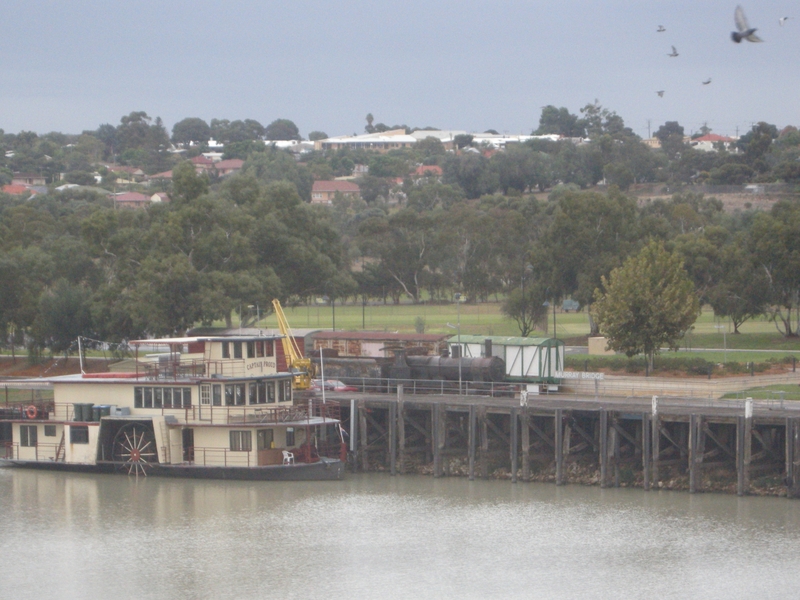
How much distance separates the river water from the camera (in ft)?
115

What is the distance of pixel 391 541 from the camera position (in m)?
39.2

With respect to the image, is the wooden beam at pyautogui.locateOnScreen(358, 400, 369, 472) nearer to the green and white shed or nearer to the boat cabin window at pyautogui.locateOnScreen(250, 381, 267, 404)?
the boat cabin window at pyautogui.locateOnScreen(250, 381, 267, 404)

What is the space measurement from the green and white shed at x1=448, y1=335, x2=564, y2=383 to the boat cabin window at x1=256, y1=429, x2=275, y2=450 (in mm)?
12154

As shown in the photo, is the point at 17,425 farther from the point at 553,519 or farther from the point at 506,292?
the point at 506,292

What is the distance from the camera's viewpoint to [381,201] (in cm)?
19225

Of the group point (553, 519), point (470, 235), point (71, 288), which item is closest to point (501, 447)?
point (553, 519)

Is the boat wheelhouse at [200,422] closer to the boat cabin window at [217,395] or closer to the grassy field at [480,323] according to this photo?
the boat cabin window at [217,395]

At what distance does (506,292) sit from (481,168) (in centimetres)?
7632

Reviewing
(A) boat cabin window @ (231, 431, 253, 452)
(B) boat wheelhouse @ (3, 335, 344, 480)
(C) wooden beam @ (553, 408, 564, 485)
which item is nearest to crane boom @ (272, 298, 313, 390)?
(B) boat wheelhouse @ (3, 335, 344, 480)

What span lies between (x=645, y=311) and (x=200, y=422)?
2313cm

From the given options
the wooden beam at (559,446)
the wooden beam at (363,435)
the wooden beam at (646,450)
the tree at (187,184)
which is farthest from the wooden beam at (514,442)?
the tree at (187,184)

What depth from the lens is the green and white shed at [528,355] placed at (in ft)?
187

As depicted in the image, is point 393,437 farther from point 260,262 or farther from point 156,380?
point 260,262

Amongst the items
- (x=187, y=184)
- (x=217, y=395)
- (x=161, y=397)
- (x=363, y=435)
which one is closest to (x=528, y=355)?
(x=363, y=435)
